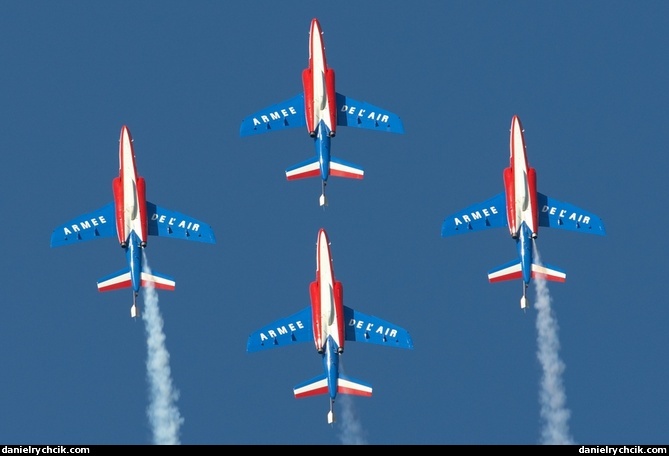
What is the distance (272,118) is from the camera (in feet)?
574

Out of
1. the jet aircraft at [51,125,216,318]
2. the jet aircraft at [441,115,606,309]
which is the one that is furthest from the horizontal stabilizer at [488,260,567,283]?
the jet aircraft at [51,125,216,318]

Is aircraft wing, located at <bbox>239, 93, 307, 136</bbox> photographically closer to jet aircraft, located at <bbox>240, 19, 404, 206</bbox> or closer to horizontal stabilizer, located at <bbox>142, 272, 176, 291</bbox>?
jet aircraft, located at <bbox>240, 19, 404, 206</bbox>

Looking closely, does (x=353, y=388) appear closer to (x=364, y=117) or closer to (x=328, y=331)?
(x=328, y=331)

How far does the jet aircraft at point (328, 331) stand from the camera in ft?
531

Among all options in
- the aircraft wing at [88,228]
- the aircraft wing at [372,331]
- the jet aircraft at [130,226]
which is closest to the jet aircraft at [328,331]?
the aircraft wing at [372,331]

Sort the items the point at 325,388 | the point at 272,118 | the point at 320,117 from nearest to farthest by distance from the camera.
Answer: the point at 325,388 → the point at 320,117 → the point at 272,118

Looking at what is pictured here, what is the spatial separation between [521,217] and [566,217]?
12.5 ft

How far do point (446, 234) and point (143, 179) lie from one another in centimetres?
1871

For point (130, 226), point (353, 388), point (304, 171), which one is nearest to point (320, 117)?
point (304, 171)

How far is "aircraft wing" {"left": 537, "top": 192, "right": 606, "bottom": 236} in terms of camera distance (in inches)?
6654

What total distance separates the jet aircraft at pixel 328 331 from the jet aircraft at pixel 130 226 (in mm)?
7097

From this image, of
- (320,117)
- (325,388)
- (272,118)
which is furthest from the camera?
(272,118)
